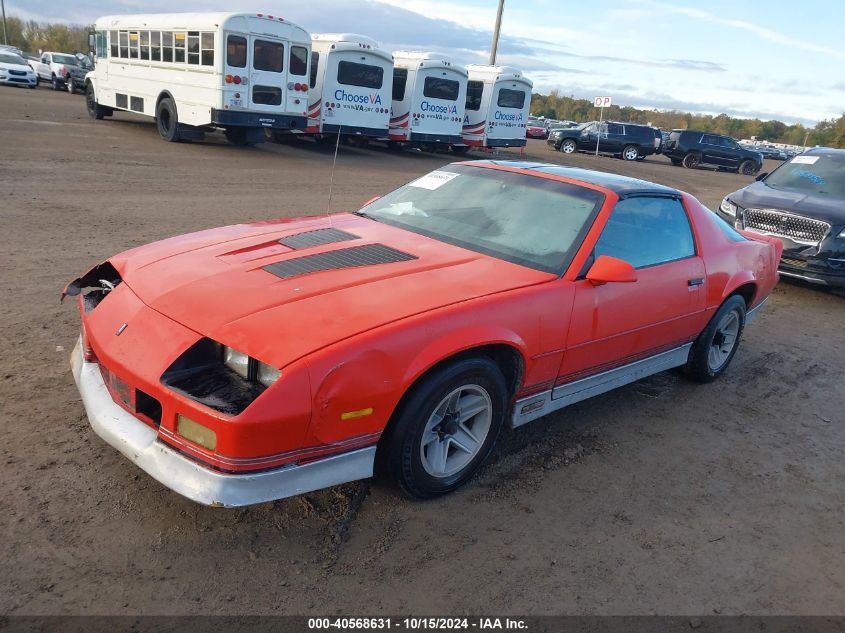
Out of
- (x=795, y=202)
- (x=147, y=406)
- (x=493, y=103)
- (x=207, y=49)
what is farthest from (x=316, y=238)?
(x=493, y=103)

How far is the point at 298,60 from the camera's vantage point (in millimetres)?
16266

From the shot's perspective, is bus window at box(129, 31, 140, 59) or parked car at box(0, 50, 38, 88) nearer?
bus window at box(129, 31, 140, 59)

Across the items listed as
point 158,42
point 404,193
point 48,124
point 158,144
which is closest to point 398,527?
point 404,193

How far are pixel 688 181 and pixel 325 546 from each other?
24261 mm

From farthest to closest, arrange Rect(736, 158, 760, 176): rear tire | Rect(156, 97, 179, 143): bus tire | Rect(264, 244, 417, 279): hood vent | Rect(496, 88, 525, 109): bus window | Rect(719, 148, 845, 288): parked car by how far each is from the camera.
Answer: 1. Rect(736, 158, 760, 176): rear tire
2. Rect(496, 88, 525, 109): bus window
3. Rect(156, 97, 179, 143): bus tire
4. Rect(719, 148, 845, 288): parked car
5. Rect(264, 244, 417, 279): hood vent

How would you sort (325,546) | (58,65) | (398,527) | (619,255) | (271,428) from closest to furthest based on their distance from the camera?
(271,428) → (325,546) → (398,527) → (619,255) → (58,65)

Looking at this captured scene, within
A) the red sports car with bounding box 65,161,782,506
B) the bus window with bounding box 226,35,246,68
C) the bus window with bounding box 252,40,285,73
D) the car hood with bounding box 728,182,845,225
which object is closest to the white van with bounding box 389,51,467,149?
the bus window with bounding box 252,40,285,73

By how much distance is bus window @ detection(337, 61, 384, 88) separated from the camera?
61.1ft

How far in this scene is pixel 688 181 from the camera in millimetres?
24062

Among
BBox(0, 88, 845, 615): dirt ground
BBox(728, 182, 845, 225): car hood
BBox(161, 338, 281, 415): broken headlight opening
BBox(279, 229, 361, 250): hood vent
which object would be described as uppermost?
BBox(728, 182, 845, 225): car hood

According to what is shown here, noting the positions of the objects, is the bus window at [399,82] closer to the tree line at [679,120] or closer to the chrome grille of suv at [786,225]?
the chrome grille of suv at [786,225]

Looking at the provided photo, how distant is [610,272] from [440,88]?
1912 cm

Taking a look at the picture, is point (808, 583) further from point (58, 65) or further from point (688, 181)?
point (58, 65)

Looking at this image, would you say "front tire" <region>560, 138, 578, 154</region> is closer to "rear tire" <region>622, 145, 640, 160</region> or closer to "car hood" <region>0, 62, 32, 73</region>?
"rear tire" <region>622, 145, 640, 160</region>
